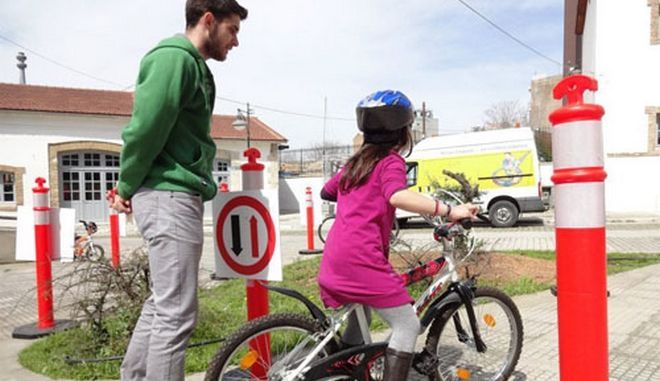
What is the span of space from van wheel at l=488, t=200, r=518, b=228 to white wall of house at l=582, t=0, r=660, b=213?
4587mm

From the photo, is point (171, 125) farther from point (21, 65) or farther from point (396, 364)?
point (21, 65)

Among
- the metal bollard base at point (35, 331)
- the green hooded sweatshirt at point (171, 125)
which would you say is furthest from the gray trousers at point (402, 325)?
the metal bollard base at point (35, 331)

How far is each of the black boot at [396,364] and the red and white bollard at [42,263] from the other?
3.08m

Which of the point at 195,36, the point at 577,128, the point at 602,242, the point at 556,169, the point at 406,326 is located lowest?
the point at 406,326

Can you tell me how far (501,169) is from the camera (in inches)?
569

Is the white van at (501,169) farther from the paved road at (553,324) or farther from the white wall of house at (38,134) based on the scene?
the white wall of house at (38,134)

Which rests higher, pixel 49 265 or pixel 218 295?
pixel 49 265

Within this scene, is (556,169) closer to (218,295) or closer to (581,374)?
(581,374)

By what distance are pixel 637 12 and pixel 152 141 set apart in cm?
1860

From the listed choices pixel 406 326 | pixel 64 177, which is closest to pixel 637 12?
pixel 406 326

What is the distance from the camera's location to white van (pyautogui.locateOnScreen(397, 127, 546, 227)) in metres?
14.1

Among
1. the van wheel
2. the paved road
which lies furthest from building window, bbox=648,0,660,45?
the paved road

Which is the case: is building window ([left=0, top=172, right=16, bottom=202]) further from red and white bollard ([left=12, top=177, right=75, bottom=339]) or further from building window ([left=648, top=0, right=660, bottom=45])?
building window ([left=648, top=0, right=660, bottom=45])

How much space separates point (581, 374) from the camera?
147 cm
